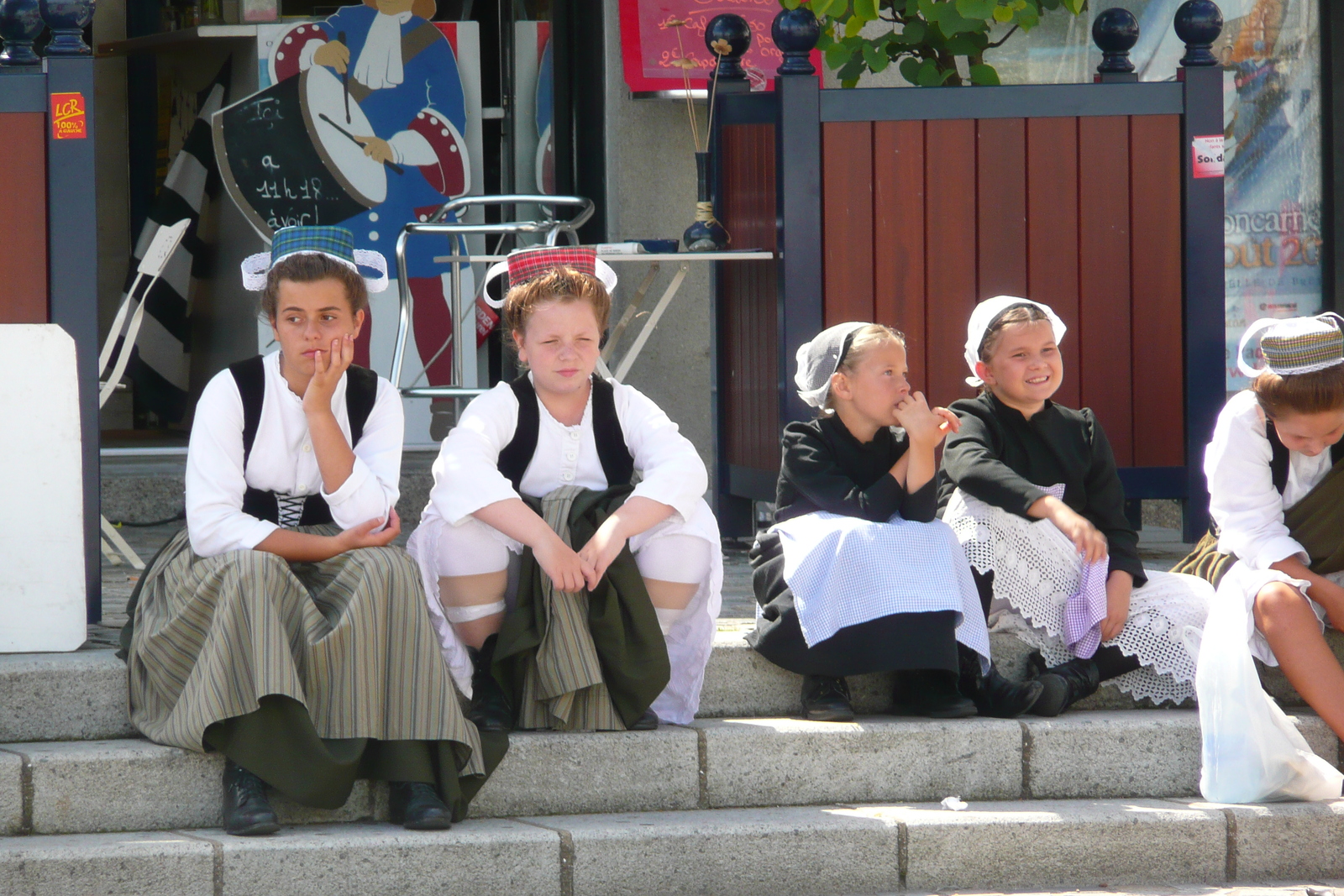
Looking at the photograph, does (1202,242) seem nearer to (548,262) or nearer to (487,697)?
(548,262)

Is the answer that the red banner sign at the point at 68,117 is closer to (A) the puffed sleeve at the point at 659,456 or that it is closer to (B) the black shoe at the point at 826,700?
(A) the puffed sleeve at the point at 659,456

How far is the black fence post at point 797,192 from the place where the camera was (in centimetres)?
448

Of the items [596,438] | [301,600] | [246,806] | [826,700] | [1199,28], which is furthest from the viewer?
[1199,28]

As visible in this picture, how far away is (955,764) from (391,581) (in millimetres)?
1322

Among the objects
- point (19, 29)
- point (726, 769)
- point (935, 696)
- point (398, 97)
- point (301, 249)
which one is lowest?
point (726, 769)

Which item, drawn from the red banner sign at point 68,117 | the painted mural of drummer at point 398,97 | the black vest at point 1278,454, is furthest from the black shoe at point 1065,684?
the painted mural of drummer at point 398,97

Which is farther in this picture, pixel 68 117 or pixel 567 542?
pixel 68 117

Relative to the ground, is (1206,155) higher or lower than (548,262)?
higher

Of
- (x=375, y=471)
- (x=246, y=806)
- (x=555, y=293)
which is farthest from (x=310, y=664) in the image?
(x=555, y=293)

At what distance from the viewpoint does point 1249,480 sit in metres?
3.77

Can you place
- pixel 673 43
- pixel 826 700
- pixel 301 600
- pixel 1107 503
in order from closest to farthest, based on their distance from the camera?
pixel 301 600
pixel 826 700
pixel 1107 503
pixel 673 43

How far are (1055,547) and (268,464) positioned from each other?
1863mm

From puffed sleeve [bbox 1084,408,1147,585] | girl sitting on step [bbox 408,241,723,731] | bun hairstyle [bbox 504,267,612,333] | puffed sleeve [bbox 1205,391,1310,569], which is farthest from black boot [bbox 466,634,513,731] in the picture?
puffed sleeve [bbox 1205,391,1310,569]

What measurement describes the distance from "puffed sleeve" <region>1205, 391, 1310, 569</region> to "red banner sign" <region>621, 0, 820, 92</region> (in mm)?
2851
